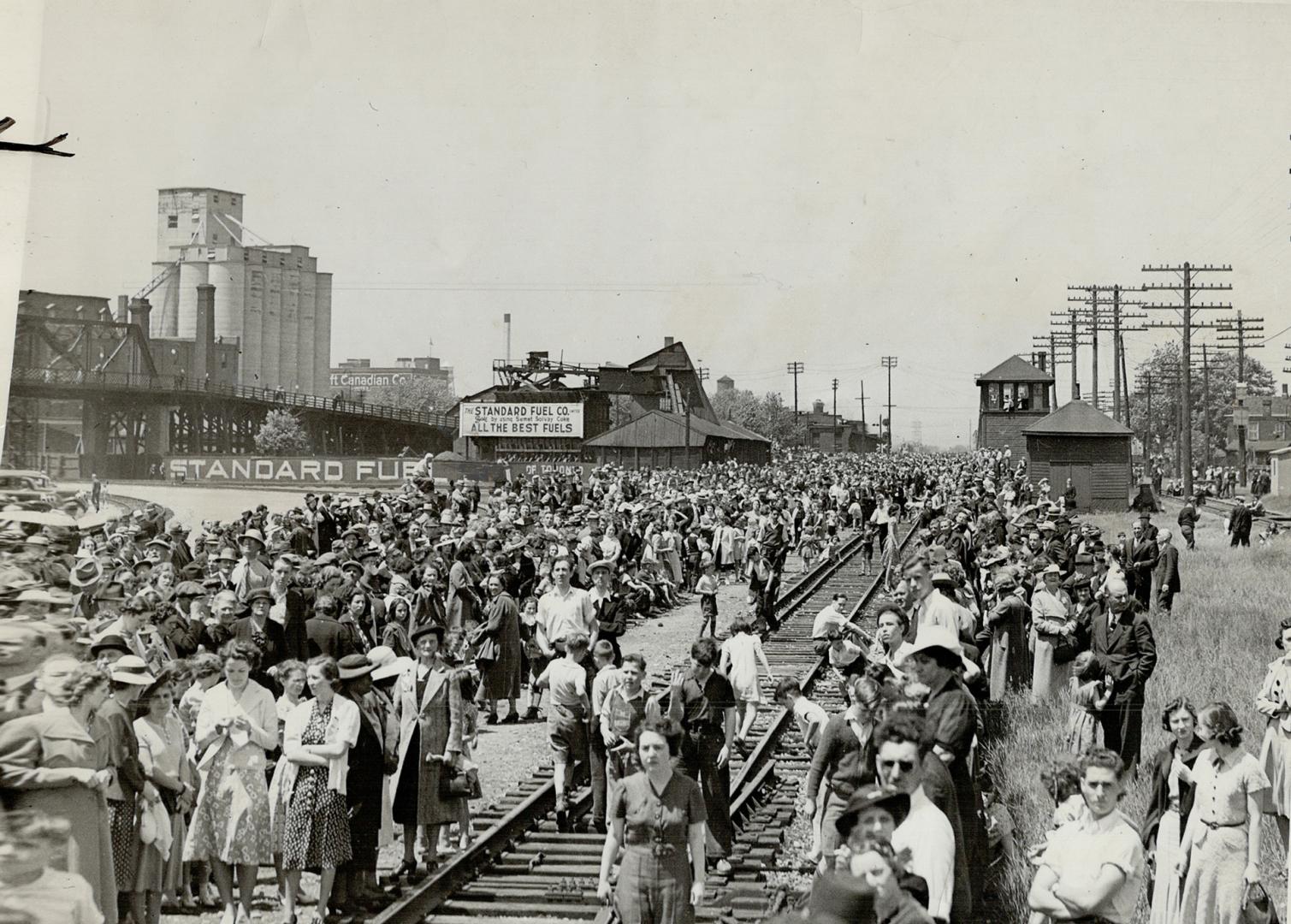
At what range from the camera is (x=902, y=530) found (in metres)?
33.4

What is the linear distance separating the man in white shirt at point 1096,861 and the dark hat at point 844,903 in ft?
4.50

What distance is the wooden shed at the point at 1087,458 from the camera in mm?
36031

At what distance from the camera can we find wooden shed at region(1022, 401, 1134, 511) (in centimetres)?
3603

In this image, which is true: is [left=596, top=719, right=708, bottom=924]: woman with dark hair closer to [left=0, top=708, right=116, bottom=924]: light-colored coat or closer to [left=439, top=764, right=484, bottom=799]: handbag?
[left=439, top=764, right=484, bottom=799]: handbag

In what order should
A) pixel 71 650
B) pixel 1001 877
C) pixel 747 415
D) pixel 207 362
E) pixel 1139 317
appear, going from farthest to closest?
pixel 747 415, pixel 207 362, pixel 1139 317, pixel 1001 877, pixel 71 650

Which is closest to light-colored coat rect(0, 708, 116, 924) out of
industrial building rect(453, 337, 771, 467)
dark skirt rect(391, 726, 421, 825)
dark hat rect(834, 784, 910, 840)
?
dark skirt rect(391, 726, 421, 825)

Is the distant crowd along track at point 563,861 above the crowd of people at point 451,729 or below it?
below

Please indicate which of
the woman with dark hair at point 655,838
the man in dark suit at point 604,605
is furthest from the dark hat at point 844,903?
the man in dark suit at point 604,605

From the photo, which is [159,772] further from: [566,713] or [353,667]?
[566,713]

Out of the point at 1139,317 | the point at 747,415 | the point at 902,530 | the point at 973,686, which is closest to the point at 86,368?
the point at 902,530

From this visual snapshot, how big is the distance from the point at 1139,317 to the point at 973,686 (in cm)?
4013

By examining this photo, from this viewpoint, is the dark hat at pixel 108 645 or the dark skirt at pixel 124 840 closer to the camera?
the dark skirt at pixel 124 840

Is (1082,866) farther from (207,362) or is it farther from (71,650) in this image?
(207,362)

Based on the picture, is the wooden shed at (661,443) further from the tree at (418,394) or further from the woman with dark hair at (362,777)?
the woman with dark hair at (362,777)
